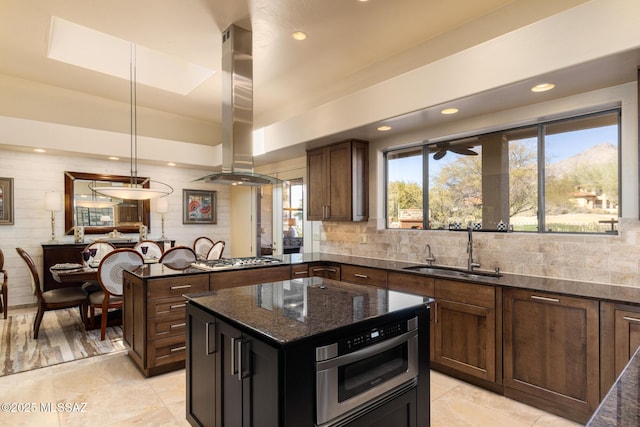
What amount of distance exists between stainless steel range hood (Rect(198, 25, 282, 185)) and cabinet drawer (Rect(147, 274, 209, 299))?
36.9 inches

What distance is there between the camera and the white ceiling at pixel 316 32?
2879 millimetres

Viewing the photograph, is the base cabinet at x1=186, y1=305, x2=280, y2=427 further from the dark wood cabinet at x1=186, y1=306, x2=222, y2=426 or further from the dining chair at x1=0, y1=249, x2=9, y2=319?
the dining chair at x1=0, y1=249, x2=9, y2=319

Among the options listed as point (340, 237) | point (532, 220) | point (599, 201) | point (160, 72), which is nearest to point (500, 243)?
point (532, 220)

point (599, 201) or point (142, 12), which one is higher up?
point (142, 12)

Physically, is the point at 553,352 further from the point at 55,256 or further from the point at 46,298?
the point at 55,256

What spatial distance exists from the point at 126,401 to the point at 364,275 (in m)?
2.41

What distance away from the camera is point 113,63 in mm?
4590

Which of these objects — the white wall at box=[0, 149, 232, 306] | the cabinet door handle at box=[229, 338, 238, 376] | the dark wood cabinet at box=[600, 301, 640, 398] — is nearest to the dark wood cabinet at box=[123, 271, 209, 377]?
the cabinet door handle at box=[229, 338, 238, 376]

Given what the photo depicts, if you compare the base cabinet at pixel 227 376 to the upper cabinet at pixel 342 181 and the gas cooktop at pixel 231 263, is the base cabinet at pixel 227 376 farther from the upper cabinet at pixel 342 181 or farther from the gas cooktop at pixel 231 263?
the upper cabinet at pixel 342 181

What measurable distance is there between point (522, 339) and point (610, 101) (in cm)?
192

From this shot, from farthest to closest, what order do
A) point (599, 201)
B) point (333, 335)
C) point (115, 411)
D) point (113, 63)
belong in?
point (113, 63)
point (599, 201)
point (115, 411)
point (333, 335)

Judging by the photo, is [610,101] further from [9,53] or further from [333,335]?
[9,53]

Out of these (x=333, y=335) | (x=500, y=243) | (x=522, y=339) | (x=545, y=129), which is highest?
(x=545, y=129)

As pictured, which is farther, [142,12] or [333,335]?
[142,12]
